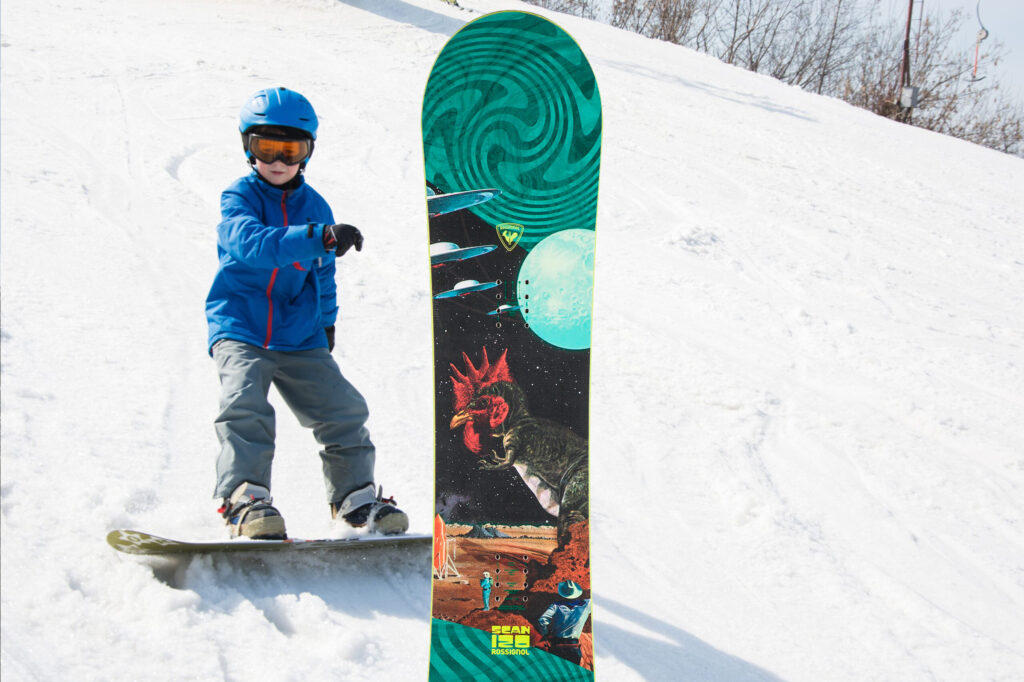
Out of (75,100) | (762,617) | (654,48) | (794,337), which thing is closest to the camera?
(762,617)

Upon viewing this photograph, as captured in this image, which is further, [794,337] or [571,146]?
[794,337]

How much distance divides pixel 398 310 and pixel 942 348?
3.14m

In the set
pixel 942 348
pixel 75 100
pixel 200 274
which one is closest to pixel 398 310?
pixel 200 274

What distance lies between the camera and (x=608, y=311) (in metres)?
4.91

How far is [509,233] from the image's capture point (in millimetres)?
2518

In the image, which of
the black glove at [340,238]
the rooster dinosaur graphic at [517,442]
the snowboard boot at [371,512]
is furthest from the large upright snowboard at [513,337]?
the black glove at [340,238]

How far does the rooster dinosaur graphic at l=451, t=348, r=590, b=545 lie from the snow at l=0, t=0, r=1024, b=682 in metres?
0.41

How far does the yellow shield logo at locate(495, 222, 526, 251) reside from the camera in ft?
8.24

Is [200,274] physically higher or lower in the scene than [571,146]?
lower

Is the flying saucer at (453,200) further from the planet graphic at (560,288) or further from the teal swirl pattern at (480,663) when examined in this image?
the teal swirl pattern at (480,663)

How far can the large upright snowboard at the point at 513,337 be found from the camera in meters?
2.34

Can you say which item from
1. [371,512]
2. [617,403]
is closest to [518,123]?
[371,512]

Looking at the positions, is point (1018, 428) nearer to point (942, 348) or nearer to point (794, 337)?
point (942, 348)

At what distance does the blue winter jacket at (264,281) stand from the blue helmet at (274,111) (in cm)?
17
